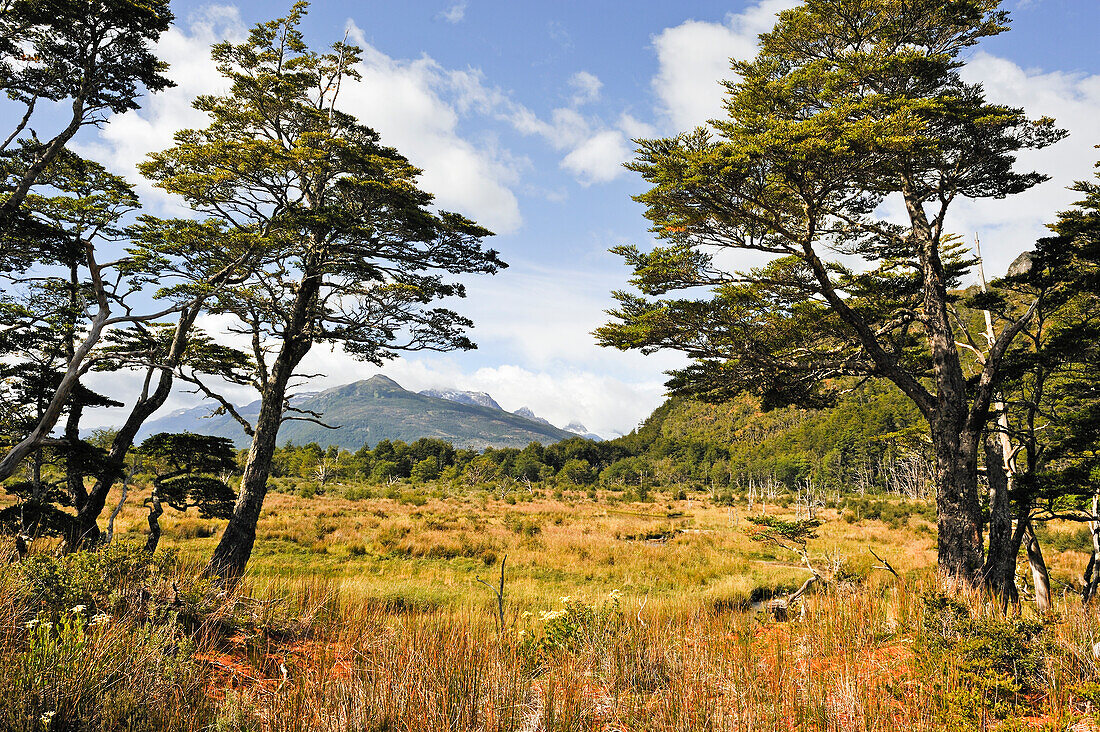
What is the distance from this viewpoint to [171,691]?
3.04 meters

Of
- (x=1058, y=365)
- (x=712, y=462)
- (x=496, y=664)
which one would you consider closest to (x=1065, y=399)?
(x=1058, y=365)

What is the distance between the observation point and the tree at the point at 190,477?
9531mm

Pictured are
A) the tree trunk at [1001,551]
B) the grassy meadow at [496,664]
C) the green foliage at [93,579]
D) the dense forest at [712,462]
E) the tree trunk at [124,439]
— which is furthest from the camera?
the dense forest at [712,462]

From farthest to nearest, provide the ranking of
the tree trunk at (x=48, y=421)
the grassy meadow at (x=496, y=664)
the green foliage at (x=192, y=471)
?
the green foliage at (x=192, y=471)
the tree trunk at (x=48, y=421)
the grassy meadow at (x=496, y=664)

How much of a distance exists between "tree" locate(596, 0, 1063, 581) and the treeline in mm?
47840

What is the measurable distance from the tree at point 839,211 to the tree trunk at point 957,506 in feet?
0.06

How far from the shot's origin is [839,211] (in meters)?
9.22

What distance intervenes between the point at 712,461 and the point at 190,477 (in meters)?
94.1

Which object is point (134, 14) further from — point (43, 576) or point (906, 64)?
point (906, 64)

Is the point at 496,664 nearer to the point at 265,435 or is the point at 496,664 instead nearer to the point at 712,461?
the point at 265,435

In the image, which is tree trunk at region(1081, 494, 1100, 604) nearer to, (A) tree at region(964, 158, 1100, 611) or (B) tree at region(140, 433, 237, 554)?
(A) tree at region(964, 158, 1100, 611)

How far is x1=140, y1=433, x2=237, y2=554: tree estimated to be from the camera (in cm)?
953

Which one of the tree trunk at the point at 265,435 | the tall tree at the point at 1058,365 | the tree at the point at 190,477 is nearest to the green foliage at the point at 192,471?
the tree at the point at 190,477

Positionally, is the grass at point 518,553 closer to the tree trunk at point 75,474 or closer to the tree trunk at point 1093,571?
Result: the tree trunk at point 75,474
